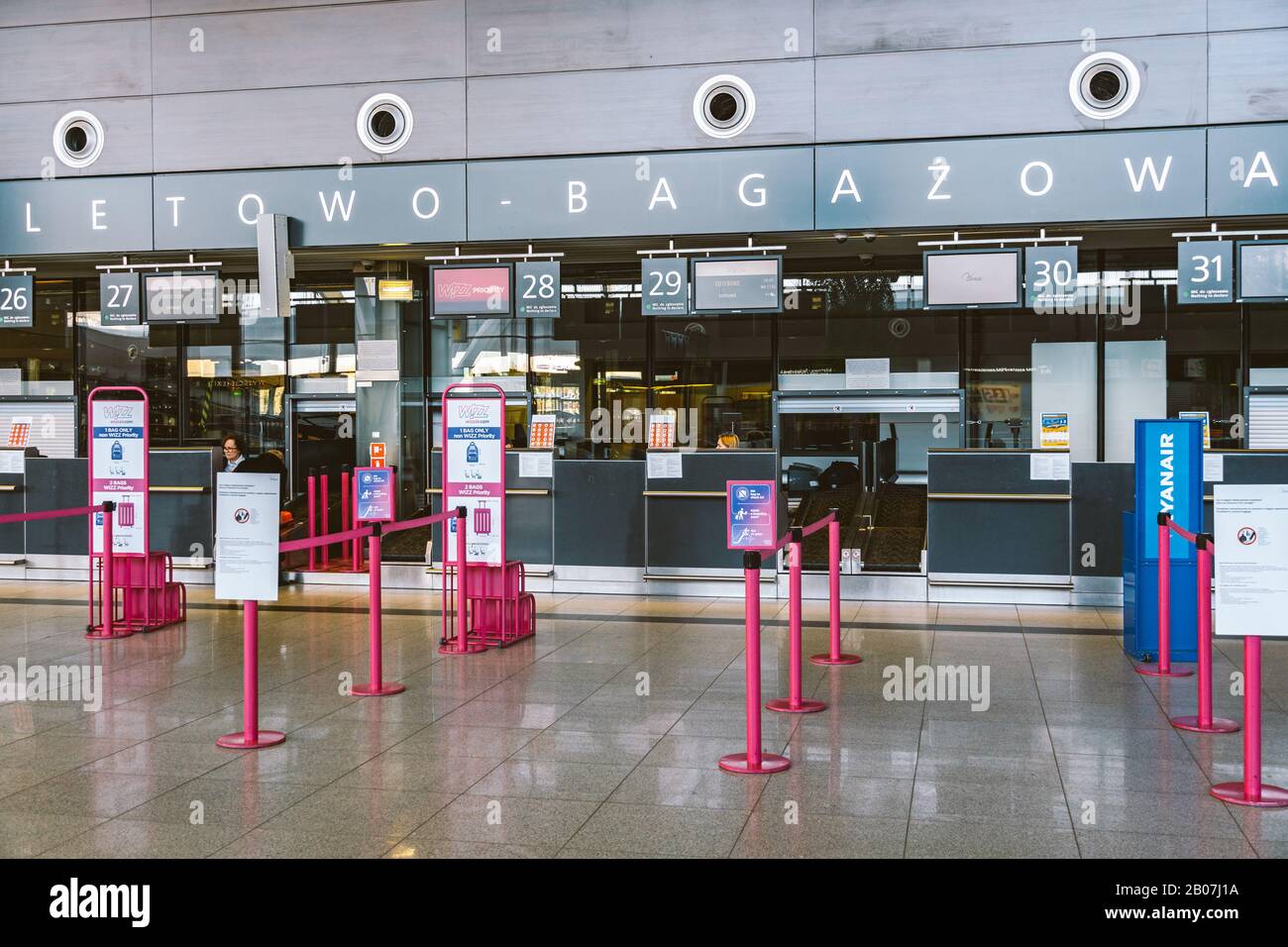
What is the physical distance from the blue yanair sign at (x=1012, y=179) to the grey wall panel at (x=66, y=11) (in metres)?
6.88

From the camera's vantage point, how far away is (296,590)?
468 inches

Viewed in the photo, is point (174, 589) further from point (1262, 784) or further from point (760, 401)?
point (1262, 784)

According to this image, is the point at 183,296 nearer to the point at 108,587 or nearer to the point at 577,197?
the point at 108,587

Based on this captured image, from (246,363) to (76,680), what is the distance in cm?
830

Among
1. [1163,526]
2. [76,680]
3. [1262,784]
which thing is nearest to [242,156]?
[76,680]

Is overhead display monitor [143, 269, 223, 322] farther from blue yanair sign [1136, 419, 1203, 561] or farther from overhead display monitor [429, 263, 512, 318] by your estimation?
blue yanair sign [1136, 419, 1203, 561]

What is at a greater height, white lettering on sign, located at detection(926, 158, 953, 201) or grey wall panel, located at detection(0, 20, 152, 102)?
grey wall panel, located at detection(0, 20, 152, 102)

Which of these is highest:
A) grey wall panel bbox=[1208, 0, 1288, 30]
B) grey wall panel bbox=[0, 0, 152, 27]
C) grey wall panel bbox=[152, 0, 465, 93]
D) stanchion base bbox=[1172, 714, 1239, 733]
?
grey wall panel bbox=[0, 0, 152, 27]

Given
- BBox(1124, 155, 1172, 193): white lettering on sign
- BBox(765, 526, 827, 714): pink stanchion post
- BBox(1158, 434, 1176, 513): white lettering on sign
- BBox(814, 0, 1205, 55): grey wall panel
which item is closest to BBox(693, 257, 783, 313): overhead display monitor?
BBox(814, 0, 1205, 55): grey wall panel

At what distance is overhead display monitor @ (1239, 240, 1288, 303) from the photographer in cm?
963

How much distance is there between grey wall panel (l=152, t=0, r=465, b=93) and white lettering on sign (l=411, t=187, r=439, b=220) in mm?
1044

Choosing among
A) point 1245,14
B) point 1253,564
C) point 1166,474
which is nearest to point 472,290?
point 1166,474

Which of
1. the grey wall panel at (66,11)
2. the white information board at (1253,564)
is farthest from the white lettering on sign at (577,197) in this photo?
the white information board at (1253,564)

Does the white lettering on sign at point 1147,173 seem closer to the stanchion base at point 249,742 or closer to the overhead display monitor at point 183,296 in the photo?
the stanchion base at point 249,742
